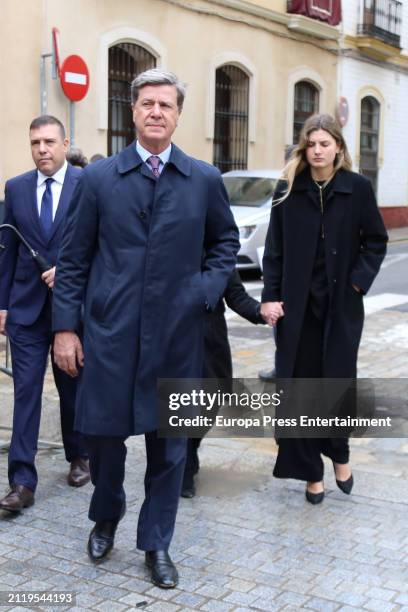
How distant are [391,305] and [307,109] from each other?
12288 mm

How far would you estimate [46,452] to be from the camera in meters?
5.58

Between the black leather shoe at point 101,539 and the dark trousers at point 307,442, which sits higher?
the dark trousers at point 307,442

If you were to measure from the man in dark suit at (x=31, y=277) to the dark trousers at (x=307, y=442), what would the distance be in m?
1.25

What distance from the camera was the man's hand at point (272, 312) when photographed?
15.5 feet

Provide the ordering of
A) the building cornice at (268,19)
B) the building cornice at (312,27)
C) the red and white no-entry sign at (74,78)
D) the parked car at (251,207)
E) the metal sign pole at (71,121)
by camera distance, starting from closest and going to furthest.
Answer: the parked car at (251,207)
the red and white no-entry sign at (74,78)
the metal sign pole at (71,121)
the building cornice at (268,19)
the building cornice at (312,27)

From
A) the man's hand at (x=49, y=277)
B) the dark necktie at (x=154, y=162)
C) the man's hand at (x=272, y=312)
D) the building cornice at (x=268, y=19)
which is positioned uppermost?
the building cornice at (x=268, y=19)

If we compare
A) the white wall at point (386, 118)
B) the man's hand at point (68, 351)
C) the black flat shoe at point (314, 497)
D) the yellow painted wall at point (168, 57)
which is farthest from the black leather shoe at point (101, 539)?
the white wall at point (386, 118)

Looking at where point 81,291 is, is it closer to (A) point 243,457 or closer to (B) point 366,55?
(A) point 243,457

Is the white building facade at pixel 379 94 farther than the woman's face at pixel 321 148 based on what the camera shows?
Yes

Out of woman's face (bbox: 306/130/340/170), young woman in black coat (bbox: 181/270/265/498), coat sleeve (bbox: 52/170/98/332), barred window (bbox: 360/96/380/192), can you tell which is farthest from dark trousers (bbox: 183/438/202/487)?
barred window (bbox: 360/96/380/192)

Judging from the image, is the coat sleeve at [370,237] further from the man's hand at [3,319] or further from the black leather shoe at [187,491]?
the man's hand at [3,319]

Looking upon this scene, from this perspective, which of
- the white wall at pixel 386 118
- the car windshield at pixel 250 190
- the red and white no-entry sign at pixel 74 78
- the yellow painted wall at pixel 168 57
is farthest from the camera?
the white wall at pixel 386 118

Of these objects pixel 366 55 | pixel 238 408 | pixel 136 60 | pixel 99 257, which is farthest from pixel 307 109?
pixel 99 257

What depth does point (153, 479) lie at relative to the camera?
3840 mm
